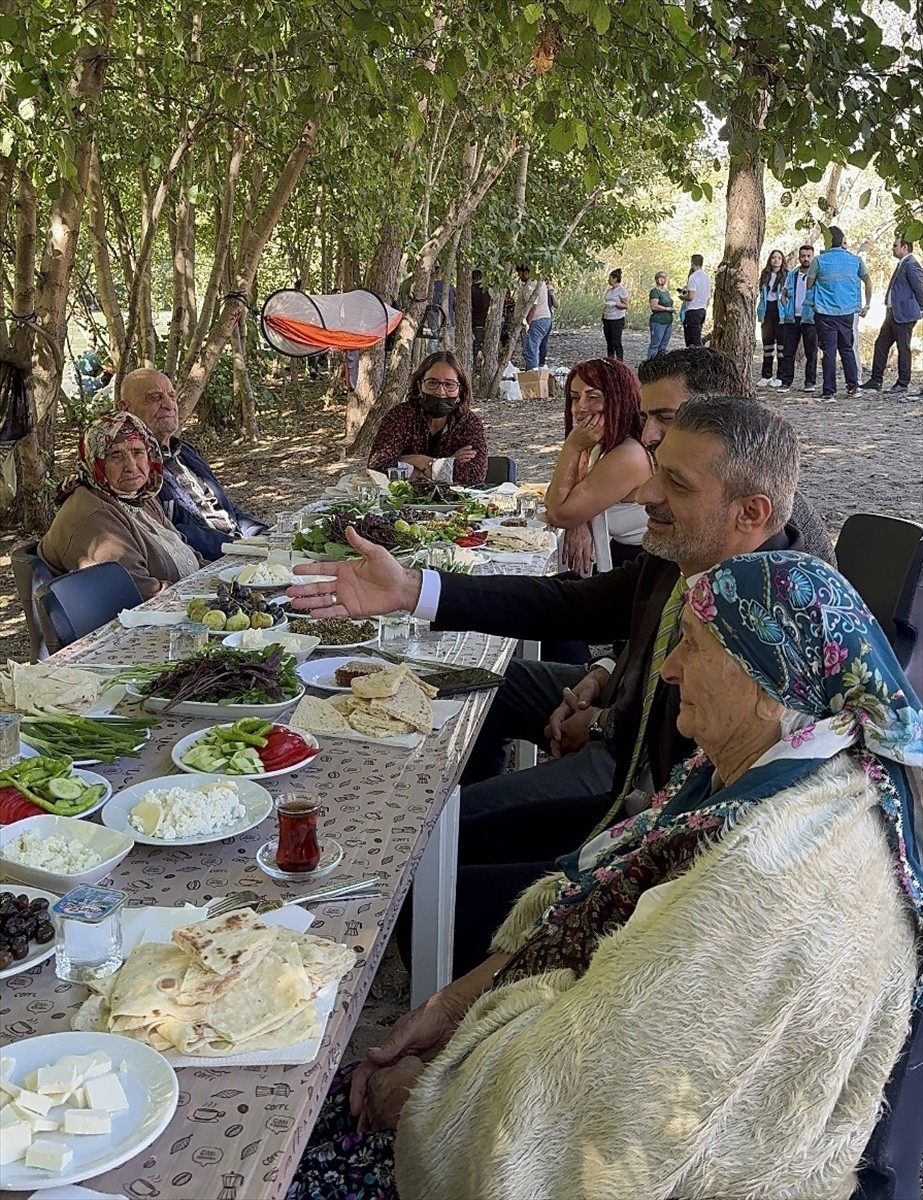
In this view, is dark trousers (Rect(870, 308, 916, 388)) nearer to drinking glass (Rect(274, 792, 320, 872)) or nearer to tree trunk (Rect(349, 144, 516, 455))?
tree trunk (Rect(349, 144, 516, 455))

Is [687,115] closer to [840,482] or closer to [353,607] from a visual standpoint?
[353,607]

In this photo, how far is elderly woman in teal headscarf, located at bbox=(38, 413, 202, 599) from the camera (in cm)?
442

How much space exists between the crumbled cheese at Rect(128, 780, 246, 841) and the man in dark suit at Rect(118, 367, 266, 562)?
3.37 meters

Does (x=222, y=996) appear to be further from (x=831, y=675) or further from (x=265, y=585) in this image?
(x=265, y=585)

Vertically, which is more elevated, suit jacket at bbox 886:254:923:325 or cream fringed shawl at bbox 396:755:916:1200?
suit jacket at bbox 886:254:923:325

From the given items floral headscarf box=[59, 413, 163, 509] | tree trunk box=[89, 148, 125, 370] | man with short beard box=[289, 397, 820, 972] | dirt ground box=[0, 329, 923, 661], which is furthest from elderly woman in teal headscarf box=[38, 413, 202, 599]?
tree trunk box=[89, 148, 125, 370]

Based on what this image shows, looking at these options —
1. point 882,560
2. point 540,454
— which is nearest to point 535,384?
point 540,454

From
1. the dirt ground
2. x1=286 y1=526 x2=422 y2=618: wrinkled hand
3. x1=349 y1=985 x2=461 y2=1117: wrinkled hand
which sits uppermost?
x1=286 y1=526 x2=422 y2=618: wrinkled hand

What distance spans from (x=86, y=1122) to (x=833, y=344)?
15.8 meters

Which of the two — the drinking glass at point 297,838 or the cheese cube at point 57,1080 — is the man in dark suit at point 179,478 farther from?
the cheese cube at point 57,1080

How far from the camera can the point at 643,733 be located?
8.77 feet

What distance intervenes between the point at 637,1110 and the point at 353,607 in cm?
179

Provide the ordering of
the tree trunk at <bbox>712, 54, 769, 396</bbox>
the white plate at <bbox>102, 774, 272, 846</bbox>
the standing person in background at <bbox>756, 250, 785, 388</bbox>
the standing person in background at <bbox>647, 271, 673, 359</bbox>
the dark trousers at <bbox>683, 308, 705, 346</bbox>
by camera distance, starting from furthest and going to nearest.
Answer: the standing person in background at <bbox>647, 271, 673, 359</bbox> < the dark trousers at <bbox>683, 308, 705, 346</bbox> < the standing person in background at <bbox>756, 250, 785, 388</bbox> < the tree trunk at <bbox>712, 54, 769, 396</bbox> < the white plate at <bbox>102, 774, 272, 846</bbox>

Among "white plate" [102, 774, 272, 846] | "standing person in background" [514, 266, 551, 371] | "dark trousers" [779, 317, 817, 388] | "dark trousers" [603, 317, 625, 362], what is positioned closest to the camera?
"white plate" [102, 774, 272, 846]
